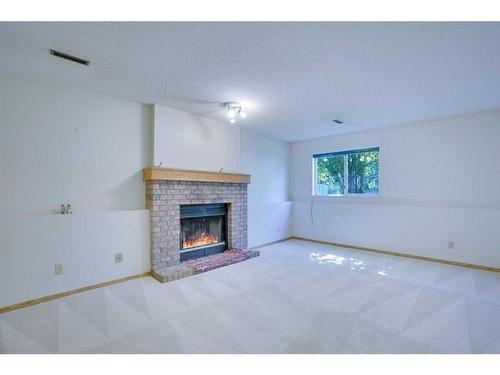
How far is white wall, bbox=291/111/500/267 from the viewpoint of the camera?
388cm

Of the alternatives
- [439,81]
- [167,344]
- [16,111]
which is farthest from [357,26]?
[16,111]

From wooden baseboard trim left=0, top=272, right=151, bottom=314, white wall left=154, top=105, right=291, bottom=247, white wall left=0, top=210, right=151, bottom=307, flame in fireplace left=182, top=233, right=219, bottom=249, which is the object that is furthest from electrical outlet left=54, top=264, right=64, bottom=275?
white wall left=154, top=105, right=291, bottom=247

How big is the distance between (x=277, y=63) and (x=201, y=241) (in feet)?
9.88

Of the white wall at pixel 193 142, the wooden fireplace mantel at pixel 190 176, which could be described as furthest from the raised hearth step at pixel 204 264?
the white wall at pixel 193 142

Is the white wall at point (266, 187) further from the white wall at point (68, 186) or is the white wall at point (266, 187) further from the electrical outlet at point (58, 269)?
the electrical outlet at point (58, 269)

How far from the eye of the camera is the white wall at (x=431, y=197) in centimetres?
388

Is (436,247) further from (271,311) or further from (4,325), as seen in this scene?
(4,325)

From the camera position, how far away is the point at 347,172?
5523 mm

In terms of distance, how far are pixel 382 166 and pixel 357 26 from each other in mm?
3600

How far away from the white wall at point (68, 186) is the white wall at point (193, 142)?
0.69 ft

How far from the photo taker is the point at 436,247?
168 inches

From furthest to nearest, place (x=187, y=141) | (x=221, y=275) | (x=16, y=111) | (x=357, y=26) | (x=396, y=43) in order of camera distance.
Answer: (x=187, y=141)
(x=221, y=275)
(x=16, y=111)
(x=396, y=43)
(x=357, y=26)

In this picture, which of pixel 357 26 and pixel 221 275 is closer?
pixel 357 26

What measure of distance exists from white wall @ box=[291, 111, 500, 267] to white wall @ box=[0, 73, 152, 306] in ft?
12.9
